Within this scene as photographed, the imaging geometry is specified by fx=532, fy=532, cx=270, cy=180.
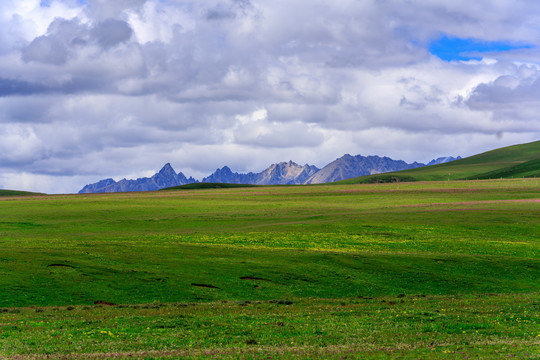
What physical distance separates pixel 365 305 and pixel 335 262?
67.6 ft

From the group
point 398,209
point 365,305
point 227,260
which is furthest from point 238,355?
point 398,209

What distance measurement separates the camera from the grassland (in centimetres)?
2447

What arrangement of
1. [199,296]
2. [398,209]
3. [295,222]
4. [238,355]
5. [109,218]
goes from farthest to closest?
[398,209] < [109,218] < [295,222] < [199,296] < [238,355]

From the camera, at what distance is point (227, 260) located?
57.8 meters

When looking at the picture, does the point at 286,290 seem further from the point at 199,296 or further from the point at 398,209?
the point at 398,209

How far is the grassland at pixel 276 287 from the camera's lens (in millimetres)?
24469

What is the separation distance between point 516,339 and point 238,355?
12585 mm

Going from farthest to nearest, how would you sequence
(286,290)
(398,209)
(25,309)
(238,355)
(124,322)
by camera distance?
(398,209) < (286,290) < (25,309) < (124,322) < (238,355)

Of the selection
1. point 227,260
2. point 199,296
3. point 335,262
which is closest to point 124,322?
point 199,296

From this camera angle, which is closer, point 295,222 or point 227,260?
point 227,260

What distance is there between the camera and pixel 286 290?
48.0m

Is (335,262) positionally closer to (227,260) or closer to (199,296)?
(227,260)

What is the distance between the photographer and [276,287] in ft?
160

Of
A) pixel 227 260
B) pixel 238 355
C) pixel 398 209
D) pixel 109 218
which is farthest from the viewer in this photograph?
pixel 398 209
